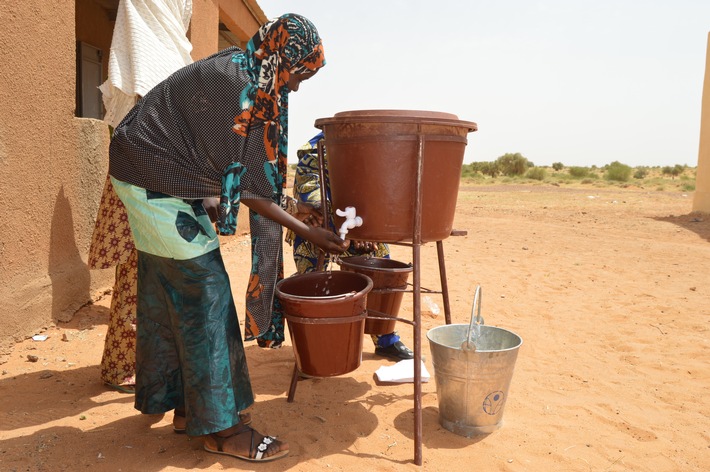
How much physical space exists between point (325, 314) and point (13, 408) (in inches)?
67.0

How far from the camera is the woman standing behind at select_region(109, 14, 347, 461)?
2.12 m

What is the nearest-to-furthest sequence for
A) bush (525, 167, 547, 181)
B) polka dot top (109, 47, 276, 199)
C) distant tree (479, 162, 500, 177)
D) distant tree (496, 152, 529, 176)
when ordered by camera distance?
polka dot top (109, 47, 276, 199) → bush (525, 167, 547, 181) → distant tree (496, 152, 529, 176) → distant tree (479, 162, 500, 177)

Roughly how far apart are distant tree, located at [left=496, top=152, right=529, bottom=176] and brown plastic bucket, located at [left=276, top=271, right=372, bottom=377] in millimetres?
37734

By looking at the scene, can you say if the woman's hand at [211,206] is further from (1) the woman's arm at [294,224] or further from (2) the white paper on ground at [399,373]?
(2) the white paper on ground at [399,373]

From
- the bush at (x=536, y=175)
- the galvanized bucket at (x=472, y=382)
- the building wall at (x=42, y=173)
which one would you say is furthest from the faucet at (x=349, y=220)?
the bush at (x=536, y=175)

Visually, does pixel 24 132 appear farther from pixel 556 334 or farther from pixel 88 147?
pixel 556 334

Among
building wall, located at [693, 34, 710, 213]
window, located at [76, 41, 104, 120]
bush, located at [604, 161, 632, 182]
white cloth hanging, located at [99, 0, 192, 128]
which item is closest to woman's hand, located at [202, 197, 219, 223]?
white cloth hanging, located at [99, 0, 192, 128]

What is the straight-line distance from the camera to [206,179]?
2174mm

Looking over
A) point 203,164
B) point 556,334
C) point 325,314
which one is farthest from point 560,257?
point 203,164

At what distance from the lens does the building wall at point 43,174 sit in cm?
337

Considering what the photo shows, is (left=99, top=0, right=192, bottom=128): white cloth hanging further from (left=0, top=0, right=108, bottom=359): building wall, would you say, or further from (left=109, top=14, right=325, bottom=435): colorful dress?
(left=109, top=14, right=325, bottom=435): colorful dress

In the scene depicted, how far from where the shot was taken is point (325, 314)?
2.42m

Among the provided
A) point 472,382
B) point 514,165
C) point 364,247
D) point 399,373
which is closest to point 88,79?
point 364,247

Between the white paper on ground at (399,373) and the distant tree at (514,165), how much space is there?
36808 millimetres
